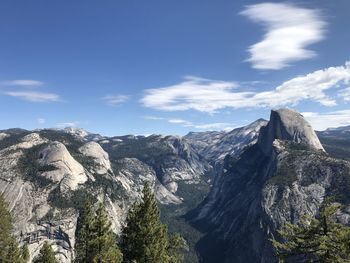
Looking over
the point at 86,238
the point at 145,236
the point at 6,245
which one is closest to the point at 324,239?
the point at 145,236

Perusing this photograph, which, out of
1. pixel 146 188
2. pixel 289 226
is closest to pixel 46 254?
pixel 146 188

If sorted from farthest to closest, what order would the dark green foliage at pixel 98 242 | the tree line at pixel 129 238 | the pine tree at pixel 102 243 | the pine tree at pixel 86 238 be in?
the pine tree at pixel 86 238 < the tree line at pixel 129 238 < the dark green foliage at pixel 98 242 < the pine tree at pixel 102 243

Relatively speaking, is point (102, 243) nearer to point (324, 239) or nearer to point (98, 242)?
point (98, 242)

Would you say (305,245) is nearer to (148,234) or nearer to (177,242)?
(148,234)

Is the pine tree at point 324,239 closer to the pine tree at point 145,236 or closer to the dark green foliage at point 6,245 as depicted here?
the pine tree at point 145,236

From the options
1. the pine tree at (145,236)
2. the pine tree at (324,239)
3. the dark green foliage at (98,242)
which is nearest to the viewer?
the pine tree at (324,239)

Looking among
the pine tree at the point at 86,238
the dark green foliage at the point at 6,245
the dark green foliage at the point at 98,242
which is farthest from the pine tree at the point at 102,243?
the dark green foliage at the point at 6,245

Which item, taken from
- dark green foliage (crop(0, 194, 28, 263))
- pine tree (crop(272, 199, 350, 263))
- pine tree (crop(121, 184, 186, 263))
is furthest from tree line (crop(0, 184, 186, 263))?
dark green foliage (crop(0, 194, 28, 263))
